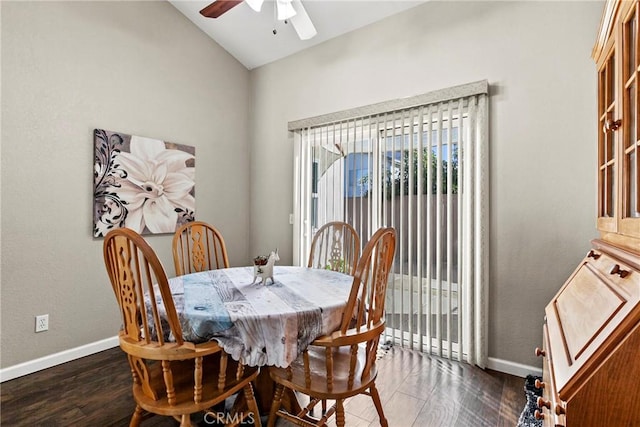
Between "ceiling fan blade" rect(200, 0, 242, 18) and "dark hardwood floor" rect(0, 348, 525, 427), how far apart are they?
2.60 meters

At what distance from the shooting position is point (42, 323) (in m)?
2.34

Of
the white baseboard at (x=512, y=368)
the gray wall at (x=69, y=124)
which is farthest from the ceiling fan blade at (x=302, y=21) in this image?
the white baseboard at (x=512, y=368)

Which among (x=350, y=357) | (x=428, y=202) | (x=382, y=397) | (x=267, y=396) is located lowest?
(x=382, y=397)

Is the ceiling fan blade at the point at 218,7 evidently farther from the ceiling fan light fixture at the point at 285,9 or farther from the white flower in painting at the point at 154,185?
the white flower in painting at the point at 154,185

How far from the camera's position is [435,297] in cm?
253

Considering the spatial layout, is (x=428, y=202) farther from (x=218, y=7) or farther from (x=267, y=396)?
(x=218, y=7)

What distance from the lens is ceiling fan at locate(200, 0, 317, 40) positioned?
208 centimetres

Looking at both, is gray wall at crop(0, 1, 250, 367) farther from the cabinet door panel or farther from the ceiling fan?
the cabinet door panel

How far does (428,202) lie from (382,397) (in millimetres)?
1474

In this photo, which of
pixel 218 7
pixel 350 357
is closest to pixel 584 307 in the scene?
pixel 350 357

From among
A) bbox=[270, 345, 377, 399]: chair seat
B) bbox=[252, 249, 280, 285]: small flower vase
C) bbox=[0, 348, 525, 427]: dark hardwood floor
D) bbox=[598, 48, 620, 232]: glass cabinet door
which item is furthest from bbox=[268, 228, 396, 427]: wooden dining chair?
bbox=[598, 48, 620, 232]: glass cabinet door

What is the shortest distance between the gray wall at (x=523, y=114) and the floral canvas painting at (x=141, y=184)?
214 cm

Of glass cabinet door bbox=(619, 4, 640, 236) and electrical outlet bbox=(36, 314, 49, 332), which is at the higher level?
glass cabinet door bbox=(619, 4, 640, 236)

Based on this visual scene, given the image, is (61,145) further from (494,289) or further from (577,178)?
(577,178)
